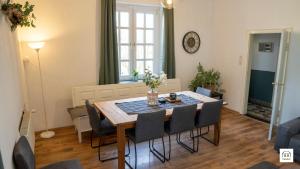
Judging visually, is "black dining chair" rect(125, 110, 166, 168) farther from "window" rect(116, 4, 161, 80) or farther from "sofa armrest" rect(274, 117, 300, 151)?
"window" rect(116, 4, 161, 80)

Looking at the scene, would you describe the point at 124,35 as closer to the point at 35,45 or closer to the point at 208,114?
the point at 35,45

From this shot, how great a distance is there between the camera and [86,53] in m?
4.30

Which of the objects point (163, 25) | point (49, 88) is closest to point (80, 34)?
point (49, 88)

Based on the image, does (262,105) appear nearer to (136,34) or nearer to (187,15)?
(187,15)

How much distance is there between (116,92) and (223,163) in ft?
7.90

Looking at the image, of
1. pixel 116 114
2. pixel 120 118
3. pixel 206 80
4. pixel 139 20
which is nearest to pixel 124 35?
pixel 139 20

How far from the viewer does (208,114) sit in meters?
3.33

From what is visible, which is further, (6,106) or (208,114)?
(208,114)

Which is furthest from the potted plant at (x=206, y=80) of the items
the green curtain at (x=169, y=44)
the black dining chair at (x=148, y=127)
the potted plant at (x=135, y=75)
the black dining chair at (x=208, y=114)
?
the black dining chair at (x=148, y=127)

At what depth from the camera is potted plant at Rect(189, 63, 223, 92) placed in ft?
17.5

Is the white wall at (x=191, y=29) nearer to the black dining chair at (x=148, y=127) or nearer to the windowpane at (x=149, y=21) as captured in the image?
the windowpane at (x=149, y=21)

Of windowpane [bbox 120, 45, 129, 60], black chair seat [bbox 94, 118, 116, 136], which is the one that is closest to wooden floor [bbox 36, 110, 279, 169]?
black chair seat [bbox 94, 118, 116, 136]

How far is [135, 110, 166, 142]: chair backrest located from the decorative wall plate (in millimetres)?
3014

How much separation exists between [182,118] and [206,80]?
2.49 m
